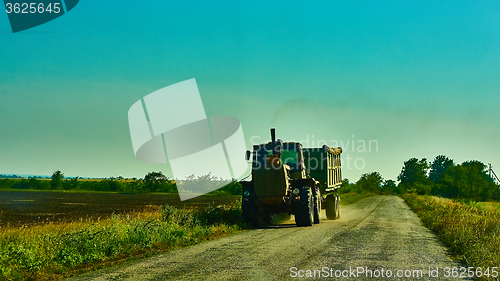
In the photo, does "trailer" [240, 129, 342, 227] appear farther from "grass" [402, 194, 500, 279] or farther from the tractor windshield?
"grass" [402, 194, 500, 279]

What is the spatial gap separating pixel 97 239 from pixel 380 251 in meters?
7.58

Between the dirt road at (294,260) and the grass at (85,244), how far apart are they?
2.82ft

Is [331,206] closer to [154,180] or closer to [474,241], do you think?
[474,241]

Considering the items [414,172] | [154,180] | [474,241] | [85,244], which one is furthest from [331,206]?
[414,172]

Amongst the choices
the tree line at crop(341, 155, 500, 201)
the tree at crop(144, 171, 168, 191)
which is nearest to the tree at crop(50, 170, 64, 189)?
the tree at crop(144, 171, 168, 191)

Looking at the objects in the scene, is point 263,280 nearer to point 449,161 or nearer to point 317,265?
point 317,265

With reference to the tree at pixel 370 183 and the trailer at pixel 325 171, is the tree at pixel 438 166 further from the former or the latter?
the trailer at pixel 325 171

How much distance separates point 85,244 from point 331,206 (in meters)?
14.7

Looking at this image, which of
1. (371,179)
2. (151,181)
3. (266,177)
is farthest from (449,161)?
(266,177)

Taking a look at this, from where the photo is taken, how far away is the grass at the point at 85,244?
346 inches

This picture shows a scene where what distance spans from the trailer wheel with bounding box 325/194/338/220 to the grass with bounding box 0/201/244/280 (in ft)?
26.9

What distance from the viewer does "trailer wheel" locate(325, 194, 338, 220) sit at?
22250mm

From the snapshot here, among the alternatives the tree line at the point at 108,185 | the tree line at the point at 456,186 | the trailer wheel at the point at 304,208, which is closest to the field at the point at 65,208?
the trailer wheel at the point at 304,208

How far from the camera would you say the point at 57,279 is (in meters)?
8.28
